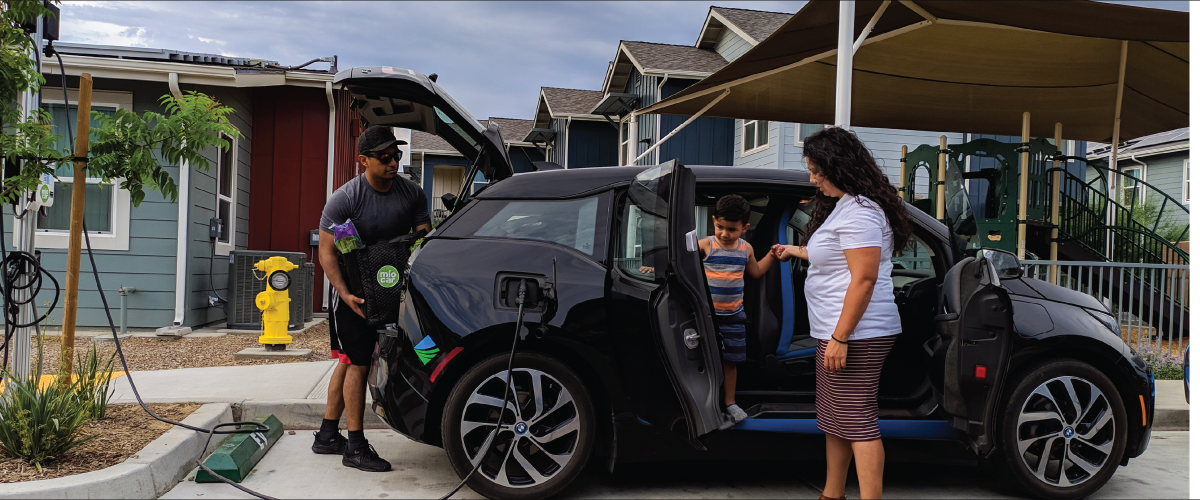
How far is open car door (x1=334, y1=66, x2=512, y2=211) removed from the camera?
3.93 m

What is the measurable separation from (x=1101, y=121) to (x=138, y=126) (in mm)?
12302

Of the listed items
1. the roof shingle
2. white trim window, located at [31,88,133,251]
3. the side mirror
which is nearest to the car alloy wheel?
the side mirror

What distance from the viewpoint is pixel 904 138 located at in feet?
52.7

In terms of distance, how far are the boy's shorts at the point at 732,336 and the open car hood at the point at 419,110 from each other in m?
1.40

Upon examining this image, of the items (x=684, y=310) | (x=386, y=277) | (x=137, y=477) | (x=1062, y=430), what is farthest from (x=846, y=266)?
(x=137, y=477)

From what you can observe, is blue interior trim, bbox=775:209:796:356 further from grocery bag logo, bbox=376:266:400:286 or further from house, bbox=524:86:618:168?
house, bbox=524:86:618:168

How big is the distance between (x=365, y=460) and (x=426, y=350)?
0.94 m

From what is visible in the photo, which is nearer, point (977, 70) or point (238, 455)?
point (238, 455)

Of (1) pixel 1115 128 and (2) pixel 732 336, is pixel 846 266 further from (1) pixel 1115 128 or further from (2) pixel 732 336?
(1) pixel 1115 128

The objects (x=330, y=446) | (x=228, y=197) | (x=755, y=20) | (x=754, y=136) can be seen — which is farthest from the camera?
(x=755, y=20)

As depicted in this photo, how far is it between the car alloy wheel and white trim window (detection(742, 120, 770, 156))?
491 inches

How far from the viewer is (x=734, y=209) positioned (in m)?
3.91

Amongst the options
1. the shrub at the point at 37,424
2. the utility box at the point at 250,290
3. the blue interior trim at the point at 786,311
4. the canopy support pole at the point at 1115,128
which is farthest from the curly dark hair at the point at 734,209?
the utility box at the point at 250,290

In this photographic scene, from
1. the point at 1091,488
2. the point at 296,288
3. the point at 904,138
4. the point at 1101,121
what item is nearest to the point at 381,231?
the point at 1091,488
